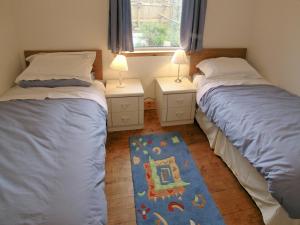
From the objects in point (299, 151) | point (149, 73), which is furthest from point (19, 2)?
point (299, 151)

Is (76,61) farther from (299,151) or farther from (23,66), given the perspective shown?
(299,151)

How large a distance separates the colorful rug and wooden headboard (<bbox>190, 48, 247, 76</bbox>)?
1.01 m

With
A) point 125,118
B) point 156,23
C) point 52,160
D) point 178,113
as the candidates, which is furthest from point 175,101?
point 52,160

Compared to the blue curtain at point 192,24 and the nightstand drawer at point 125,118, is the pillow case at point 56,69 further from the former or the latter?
the blue curtain at point 192,24

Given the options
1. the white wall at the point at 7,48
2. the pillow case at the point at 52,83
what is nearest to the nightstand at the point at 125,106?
the pillow case at the point at 52,83

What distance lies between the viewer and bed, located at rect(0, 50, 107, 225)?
3.16 ft

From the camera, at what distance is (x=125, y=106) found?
8.39 ft

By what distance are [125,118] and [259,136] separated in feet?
4.75

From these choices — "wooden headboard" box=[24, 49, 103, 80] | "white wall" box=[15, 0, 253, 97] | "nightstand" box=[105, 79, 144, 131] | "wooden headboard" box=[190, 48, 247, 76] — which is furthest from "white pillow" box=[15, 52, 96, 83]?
"wooden headboard" box=[190, 48, 247, 76]

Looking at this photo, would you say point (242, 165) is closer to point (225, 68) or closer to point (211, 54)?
point (225, 68)

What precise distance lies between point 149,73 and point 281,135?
176cm

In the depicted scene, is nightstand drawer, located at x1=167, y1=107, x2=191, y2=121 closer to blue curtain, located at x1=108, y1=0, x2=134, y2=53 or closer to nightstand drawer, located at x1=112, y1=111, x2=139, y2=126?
nightstand drawer, located at x1=112, y1=111, x2=139, y2=126

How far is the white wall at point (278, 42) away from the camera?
2.34 meters

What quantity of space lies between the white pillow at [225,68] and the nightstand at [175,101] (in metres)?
0.26
